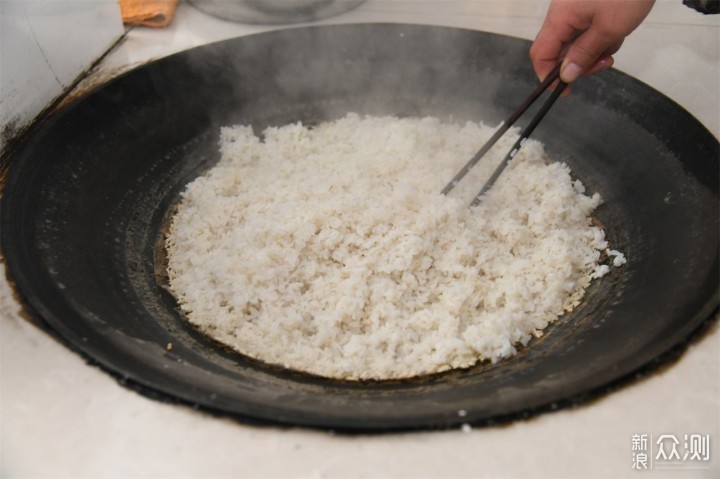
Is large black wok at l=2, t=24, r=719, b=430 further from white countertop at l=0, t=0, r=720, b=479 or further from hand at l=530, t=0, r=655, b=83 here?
hand at l=530, t=0, r=655, b=83

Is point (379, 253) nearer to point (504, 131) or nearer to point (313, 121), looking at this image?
point (504, 131)

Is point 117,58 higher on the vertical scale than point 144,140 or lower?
higher

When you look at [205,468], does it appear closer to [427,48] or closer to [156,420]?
[156,420]

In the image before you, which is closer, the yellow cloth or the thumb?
the thumb

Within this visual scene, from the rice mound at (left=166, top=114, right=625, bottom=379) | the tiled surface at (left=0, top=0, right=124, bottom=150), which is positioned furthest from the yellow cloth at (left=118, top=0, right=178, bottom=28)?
the rice mound at (left=166, top=114, right=625, bottom=379)

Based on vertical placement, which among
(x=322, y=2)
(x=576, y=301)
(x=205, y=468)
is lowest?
(x=205, y=468)

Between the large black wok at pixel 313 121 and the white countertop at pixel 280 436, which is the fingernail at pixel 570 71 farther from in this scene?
the white countertop at pixel 280 436

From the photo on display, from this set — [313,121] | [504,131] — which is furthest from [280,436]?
[313,121]

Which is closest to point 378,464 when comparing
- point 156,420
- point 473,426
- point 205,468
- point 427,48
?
point 473,426

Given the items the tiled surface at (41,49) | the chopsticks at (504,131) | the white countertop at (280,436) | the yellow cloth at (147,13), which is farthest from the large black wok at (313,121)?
the yellow cloth at (147,13)
